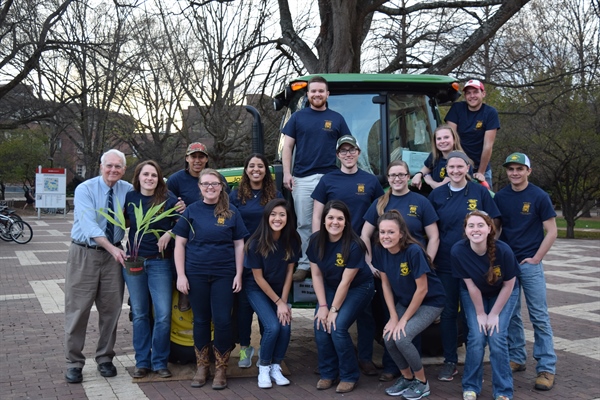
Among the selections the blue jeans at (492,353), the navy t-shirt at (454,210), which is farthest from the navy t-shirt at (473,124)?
the blue jeans at (492,353)

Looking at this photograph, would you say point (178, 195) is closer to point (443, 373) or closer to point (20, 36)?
point (443, 373)

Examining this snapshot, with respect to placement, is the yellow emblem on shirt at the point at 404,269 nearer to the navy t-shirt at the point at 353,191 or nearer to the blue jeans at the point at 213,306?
the navy t-shirt at the point at 353,191

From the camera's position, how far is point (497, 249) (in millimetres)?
5035

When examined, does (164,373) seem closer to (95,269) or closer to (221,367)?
(221,367)

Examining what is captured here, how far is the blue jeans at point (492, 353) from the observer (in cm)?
500

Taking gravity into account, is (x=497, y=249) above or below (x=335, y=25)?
below

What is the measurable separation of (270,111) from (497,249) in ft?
40.9

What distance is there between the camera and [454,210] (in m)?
5.35

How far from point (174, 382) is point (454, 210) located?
2980mm

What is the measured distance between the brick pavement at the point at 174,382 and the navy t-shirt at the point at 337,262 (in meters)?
0.98

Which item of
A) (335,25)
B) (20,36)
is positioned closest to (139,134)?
(20,36)

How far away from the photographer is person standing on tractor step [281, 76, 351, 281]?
572cm

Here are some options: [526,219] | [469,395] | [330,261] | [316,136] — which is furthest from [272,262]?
[526,219]

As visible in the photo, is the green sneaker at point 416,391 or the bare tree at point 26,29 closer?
the green sneaker at point 416,391
